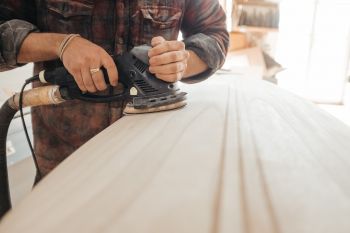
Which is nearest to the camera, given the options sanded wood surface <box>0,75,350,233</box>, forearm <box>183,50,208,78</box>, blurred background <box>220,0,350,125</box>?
sanded wood surface <box>0,75,350,233</box>

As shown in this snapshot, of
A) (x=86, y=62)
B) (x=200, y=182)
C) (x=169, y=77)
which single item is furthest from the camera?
(x=169, y=77)

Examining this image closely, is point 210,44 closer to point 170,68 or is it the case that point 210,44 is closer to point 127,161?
point 170,68

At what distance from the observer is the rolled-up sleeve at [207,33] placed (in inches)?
41.0

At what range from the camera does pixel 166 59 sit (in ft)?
2.67

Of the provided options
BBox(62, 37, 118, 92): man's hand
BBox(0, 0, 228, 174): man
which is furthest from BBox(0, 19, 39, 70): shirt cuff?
BBox(62, 37, 118, 92): man's hand

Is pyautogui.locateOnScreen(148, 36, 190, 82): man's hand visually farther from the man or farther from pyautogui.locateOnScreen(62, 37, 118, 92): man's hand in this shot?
pyautogui.locateOnScreen(62, 37, 118, 92): man's hand

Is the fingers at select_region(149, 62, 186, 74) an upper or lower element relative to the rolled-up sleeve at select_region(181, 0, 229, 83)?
lower

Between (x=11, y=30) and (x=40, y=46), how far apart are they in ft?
0.27

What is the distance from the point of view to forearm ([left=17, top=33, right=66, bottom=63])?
78 cm

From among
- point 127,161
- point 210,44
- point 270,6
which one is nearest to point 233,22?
point 270,6

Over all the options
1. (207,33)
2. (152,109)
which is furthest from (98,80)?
(207,33)

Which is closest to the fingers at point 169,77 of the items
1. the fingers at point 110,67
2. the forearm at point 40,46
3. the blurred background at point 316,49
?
the fingers at point 110,67

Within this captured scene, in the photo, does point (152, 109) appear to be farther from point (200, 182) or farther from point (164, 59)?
point (200, 182)

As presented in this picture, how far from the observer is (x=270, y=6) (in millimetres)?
3549
